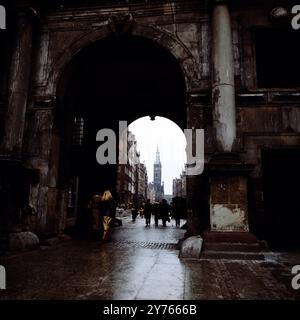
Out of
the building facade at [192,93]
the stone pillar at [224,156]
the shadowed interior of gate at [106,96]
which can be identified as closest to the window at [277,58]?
the building facade at [192,93]

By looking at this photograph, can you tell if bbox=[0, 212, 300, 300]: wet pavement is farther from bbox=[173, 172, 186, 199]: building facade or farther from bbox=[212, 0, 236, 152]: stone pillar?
bbox=[173, 172, 186, 199]: building facade

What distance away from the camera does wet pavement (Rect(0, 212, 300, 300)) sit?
383 centimetres

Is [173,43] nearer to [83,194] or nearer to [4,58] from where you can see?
[4,58]

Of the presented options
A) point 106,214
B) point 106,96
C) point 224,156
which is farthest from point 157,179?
point 224,156

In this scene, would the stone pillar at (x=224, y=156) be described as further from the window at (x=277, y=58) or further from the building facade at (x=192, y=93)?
the window at (x=277, y=58)

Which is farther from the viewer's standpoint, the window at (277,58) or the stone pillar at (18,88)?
the window at (277,58)

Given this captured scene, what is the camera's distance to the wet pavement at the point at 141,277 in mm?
3834

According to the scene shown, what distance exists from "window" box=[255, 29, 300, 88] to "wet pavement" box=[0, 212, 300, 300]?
239 inches

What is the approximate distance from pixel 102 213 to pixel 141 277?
5899 millimetres

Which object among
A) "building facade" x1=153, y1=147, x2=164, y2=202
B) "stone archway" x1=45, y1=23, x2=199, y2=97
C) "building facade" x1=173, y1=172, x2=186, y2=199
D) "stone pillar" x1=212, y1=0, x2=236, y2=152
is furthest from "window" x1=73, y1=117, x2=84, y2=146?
"building facade" x1=153, y1=147, x2=164, y2=202

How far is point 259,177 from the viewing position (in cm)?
857

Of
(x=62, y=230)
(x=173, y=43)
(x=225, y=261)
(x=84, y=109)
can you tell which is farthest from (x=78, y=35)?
(x=225, y=261)

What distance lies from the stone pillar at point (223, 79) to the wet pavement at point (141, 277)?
3181 millimetres

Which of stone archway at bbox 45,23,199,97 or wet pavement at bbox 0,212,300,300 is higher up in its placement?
stone archway at bbox 45,23,199,97
